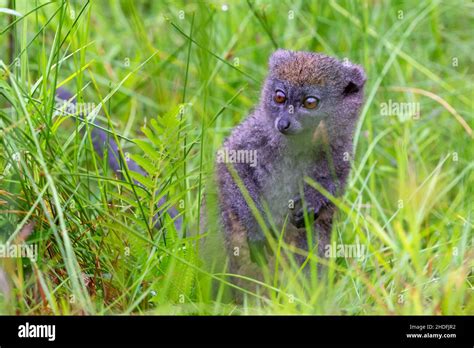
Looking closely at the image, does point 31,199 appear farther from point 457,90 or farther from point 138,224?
point 457,90

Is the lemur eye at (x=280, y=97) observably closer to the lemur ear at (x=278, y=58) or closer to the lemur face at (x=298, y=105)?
the lemur face at (x=298, y=105)

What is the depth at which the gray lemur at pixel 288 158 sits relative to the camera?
4.02 metres

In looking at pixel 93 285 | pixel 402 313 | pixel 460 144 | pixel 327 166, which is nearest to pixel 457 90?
pixel 460 144

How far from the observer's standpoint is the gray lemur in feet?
13.2

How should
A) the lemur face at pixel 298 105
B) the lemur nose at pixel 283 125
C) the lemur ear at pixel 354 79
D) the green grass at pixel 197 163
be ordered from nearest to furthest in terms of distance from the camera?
the green grass at pixel 197 163
the lemur nose at pixel 283 125
the lemur face at pixel 298 105
the lemur ear at pixel 354 79

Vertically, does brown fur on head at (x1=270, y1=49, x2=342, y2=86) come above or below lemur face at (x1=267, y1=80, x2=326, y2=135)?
above

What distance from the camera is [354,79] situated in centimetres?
429

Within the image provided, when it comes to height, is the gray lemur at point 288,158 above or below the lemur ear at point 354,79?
below

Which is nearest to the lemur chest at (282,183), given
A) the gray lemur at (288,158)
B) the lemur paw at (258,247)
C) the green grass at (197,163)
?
the gray lemur at (288,158)

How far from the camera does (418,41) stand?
6.23 meters

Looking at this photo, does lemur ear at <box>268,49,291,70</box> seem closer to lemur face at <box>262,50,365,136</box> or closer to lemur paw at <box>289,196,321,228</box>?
lemur face at <box>262,50,365,136</box>

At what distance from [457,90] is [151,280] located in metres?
3.08

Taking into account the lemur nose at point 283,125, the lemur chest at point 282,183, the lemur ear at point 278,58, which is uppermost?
the lemur ear at point 278,58

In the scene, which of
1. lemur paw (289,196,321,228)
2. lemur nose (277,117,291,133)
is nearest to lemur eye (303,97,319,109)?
lemur nose (277,117,291,133)
